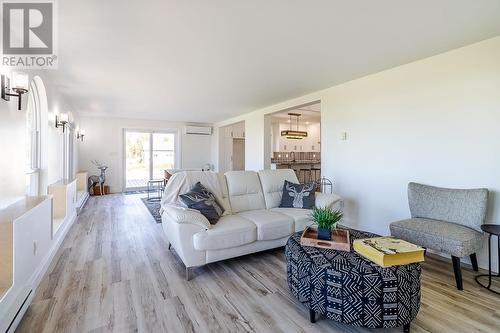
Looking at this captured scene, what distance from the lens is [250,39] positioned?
8.46ft

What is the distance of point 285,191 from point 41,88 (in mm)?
3849

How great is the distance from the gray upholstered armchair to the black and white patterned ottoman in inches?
34.9

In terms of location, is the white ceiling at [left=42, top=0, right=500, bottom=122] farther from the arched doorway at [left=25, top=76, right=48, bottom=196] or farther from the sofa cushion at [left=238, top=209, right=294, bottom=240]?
the sofa cushion at [left=238, top=209, right=294, bottom=240]

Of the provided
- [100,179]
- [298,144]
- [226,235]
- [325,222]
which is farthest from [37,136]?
[298,144]

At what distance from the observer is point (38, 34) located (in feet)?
8.02

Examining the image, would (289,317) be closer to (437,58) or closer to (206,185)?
(206,185)

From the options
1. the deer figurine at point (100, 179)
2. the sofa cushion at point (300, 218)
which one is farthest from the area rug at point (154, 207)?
the sofa cushion at point (300, 218)

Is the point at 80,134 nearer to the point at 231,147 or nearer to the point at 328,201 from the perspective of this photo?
the point at 231,147

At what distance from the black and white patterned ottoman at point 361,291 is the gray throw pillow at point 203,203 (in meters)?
1.23

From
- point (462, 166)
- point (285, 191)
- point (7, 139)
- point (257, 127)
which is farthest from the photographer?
point (257, 127)

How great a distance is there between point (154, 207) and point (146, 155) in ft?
11.3

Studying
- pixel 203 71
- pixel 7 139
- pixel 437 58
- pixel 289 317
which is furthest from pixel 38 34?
pixel 437 58

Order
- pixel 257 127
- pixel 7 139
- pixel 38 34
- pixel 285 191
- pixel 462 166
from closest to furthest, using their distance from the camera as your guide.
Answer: pixel 7 139, pixel 38 34, pixel 462 166, pixel 285 191, pixel 257 127

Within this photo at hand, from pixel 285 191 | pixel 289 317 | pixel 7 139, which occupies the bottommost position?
pixel 289 317
